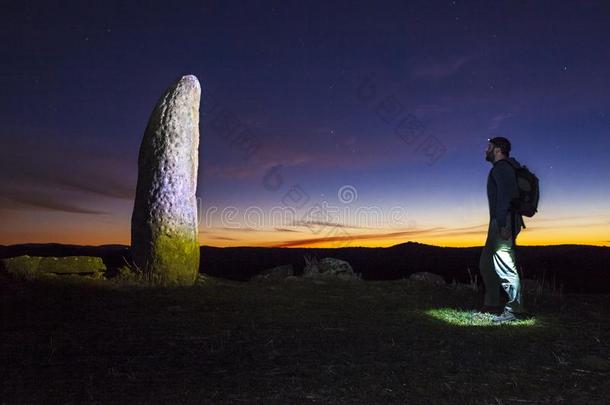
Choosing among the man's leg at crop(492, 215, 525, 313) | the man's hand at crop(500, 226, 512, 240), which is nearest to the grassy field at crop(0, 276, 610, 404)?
the man's leg at crop(492, 215, 525, 313)

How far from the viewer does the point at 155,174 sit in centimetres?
1052

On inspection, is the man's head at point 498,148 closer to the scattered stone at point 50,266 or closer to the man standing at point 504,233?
the man standing at point 504,233

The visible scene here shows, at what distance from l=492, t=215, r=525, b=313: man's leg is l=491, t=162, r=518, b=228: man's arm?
0.49 feet

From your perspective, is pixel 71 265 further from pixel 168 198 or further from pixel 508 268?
pixel 508 268

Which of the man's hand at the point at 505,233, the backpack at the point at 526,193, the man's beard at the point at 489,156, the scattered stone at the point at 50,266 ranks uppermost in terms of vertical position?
the man's beard at the point at 489,156

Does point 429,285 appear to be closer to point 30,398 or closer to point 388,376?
point 388,376

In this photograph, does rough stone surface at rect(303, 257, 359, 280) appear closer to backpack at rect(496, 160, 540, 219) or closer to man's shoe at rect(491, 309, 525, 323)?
man's shoe at rect(491, 309, 525, 323)

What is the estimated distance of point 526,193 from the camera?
23.4 ft

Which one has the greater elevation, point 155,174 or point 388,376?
point 155,174

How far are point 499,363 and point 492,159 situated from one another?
333 centimetres

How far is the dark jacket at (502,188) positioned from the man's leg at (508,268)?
6.3 inches

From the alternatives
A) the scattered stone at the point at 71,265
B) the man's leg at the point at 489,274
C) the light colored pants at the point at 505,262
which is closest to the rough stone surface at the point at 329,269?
the scattered stone at the point at 71,265

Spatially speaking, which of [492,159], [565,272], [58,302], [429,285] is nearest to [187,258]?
[58,302]

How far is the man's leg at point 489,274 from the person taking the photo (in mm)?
7348
